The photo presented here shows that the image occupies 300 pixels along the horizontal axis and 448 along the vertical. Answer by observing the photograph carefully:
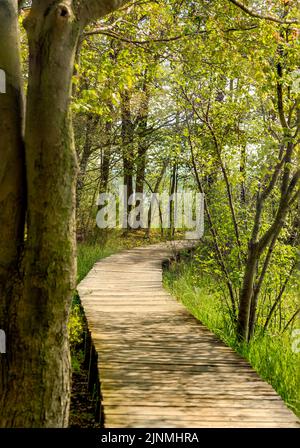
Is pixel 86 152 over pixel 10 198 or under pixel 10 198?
over

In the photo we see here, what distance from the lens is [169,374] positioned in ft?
15.1

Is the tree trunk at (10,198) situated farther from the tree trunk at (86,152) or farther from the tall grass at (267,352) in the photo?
the tree trunk at (86,152)

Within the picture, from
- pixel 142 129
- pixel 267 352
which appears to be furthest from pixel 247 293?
pixel 142 129

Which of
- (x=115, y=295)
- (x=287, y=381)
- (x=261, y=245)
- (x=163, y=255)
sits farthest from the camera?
(x=163, y=255)

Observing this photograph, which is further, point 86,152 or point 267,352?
point 86,152

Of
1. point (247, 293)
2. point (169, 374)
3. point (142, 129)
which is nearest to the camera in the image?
point (169, 374)

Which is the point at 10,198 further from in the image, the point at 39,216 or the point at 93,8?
the point at 93,8

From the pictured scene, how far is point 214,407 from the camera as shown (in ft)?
12.8

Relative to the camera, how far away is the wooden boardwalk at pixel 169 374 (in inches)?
146

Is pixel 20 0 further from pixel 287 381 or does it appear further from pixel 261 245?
pixel 287 381

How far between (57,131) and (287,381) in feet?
11.0

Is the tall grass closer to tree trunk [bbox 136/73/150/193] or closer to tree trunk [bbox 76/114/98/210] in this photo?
tree trunk [bbox 76/114/98/210]

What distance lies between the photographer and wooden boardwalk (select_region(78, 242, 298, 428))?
12.2ft

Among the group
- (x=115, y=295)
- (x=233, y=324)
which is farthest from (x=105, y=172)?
(x=233, y=324)
